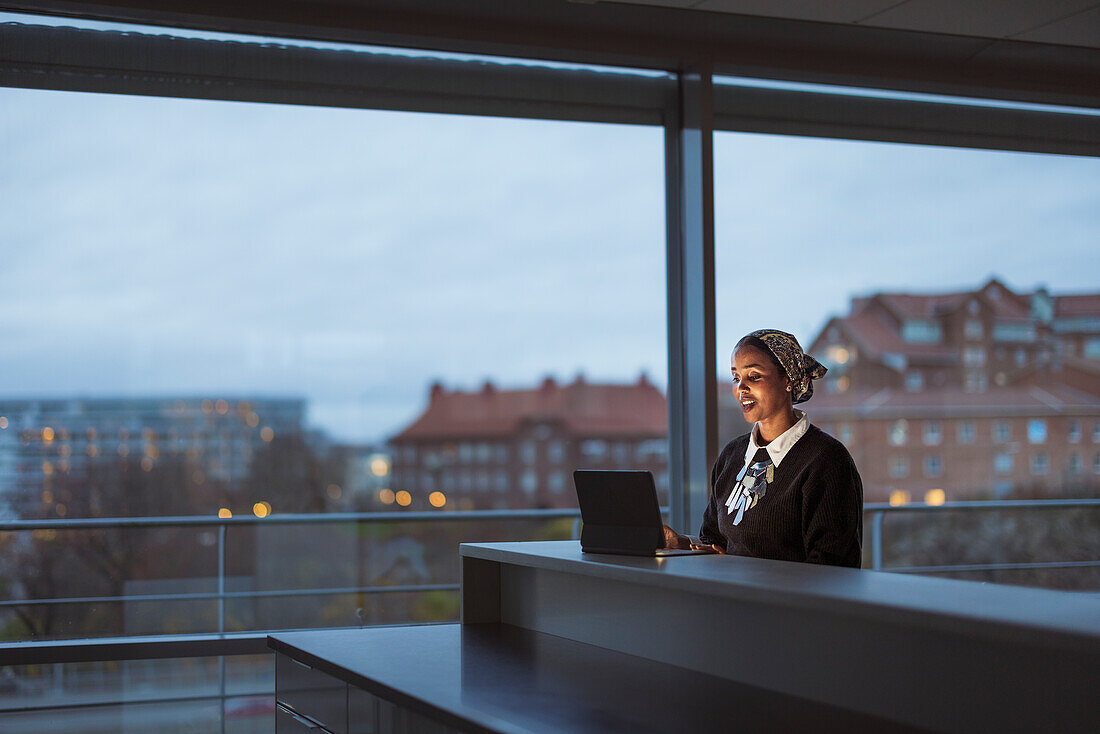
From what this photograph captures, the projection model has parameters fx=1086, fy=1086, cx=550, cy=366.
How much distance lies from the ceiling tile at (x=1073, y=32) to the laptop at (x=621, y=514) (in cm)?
314

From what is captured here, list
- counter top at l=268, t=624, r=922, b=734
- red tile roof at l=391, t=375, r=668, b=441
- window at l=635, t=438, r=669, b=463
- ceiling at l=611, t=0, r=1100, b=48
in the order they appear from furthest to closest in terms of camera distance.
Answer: window at l=635, t=438, r=669, b=463 < red tile roof at l=391, t=375, r=668, b=441 < ceiling at l=611, t=0, r=1100, b=48 < counter top at l=268, t=624, r=922, b=734

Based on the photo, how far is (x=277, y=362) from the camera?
172 inches

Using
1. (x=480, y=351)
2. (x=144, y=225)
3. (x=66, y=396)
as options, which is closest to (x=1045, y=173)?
(x=480, y=351)

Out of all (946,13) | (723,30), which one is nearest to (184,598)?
(723,30)

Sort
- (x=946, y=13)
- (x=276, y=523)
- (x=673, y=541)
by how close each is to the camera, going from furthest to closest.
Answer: (x=276, y=523), (x=946, y=13), (x=673, y=541)

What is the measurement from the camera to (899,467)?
5.43 m

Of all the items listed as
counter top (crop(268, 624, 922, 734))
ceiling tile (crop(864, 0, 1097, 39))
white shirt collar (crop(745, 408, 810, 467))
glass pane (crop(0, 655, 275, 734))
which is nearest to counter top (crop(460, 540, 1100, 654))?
counter top (crop(268, 624, 922, 734))

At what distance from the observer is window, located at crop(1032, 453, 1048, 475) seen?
18.1ft

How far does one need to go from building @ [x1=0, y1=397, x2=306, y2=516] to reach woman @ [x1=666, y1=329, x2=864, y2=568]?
2.26 meters

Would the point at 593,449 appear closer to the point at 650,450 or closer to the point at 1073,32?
the point at 650,450

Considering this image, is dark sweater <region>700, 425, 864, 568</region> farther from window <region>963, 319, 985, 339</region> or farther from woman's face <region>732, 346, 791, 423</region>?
window <region>963, 319, 985, 339</region>

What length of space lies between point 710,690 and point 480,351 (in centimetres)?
283

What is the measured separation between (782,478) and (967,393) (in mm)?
3412

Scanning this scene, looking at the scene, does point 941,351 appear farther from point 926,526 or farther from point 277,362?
point 277,362
